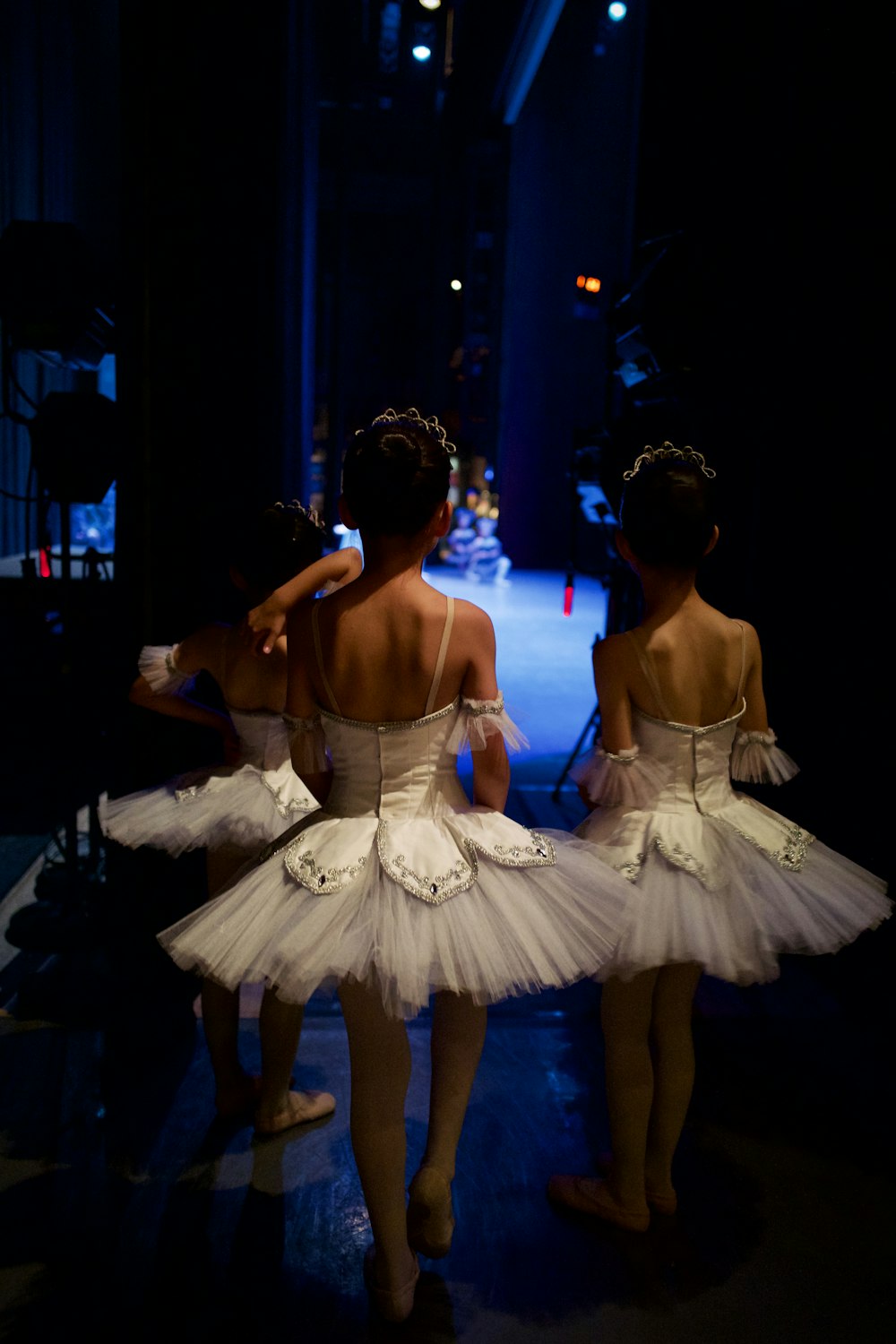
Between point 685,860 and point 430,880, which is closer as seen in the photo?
point 430,880

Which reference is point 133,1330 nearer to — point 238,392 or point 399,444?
point 399,444

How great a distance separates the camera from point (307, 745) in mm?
1908

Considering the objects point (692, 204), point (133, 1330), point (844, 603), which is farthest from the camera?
point (692, 204)

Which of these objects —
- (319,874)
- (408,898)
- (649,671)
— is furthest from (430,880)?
(649,671)

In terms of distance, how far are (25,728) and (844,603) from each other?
10.5 feet

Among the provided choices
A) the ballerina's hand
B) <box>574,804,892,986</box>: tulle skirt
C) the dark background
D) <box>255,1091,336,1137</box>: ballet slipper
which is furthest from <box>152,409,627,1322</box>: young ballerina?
<box>255,1091,336,1137</box>: ballet slipper

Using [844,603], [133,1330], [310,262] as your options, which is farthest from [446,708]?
[310,262]

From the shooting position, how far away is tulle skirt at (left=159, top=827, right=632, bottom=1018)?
5.31 feet

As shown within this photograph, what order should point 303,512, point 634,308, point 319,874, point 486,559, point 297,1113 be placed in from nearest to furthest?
point 319,874, point 303,512, point 297,1113, point 634,308, point 486,559

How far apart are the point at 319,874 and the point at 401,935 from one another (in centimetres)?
19

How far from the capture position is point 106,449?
3186 millimetres

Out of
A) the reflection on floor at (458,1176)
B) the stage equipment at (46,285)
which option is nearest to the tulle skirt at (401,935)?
the reflection on floor at (458,1176)

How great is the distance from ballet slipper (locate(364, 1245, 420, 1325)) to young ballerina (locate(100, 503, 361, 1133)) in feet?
1.89

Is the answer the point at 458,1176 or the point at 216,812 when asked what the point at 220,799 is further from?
the point at 458,1176
